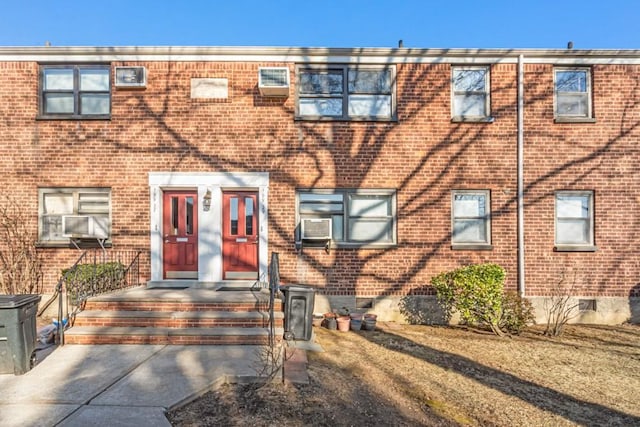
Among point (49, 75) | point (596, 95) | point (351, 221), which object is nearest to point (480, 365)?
point (351, 221)

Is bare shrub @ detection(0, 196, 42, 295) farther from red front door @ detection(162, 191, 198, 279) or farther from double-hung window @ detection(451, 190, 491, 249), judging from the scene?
double-hung window @ detection(451, 190, 491, 249)

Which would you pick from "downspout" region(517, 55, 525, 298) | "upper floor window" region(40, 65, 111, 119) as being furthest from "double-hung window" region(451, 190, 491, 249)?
"upper floor window" region(40, 65, 111, 119)

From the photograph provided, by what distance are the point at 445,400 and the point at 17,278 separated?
9.07 m

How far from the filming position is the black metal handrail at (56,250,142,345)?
616cm

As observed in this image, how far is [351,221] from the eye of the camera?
8180 millimetres

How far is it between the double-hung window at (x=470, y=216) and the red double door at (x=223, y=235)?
473 cm

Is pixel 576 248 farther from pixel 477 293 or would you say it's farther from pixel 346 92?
pixel 346 92

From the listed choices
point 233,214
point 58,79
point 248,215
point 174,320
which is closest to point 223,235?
point 233,214

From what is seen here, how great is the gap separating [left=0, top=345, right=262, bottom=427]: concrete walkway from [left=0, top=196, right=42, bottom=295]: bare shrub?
341 cm

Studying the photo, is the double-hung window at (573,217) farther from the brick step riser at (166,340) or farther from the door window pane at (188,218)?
the door window pane at (188,218)

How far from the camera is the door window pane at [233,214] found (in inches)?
324

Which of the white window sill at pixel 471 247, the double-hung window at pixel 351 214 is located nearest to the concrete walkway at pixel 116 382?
the double-hung window at pixel 351 214

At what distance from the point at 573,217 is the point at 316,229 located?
6.11m

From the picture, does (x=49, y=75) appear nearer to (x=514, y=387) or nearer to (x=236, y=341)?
(x=236, y=341)
